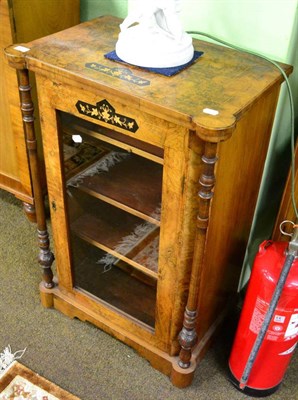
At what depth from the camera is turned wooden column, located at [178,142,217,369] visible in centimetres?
104

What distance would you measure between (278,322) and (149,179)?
51 cm

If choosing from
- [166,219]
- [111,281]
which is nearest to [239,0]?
[166,219]

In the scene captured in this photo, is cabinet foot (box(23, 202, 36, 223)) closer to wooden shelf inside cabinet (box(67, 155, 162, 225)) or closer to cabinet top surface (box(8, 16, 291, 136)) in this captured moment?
wooden shelf inside cabinet (box(67, 155, 162, 225))

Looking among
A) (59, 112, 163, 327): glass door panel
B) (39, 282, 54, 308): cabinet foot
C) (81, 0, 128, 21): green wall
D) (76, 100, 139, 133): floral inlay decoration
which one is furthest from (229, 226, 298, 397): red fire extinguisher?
(81, 0, 128, 21): green wall

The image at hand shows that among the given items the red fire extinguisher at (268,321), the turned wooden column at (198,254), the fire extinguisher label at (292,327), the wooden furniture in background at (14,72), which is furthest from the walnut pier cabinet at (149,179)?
the wooden furniture in background at (14,72)

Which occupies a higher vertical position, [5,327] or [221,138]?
[221,138]

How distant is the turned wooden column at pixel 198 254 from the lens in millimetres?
1045

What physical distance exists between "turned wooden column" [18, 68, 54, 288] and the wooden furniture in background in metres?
0.28

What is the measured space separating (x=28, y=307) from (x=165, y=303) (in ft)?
2.00

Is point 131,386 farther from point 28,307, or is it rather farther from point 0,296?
point 0,296

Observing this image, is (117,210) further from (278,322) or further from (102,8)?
(102,8)

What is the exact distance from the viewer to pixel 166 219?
123 centimetres

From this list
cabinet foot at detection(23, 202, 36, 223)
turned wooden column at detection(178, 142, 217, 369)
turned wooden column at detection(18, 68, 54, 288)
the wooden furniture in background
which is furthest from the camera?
cabinet foot at detection(23, 202, 36, 223)

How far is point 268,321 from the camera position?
125cm
